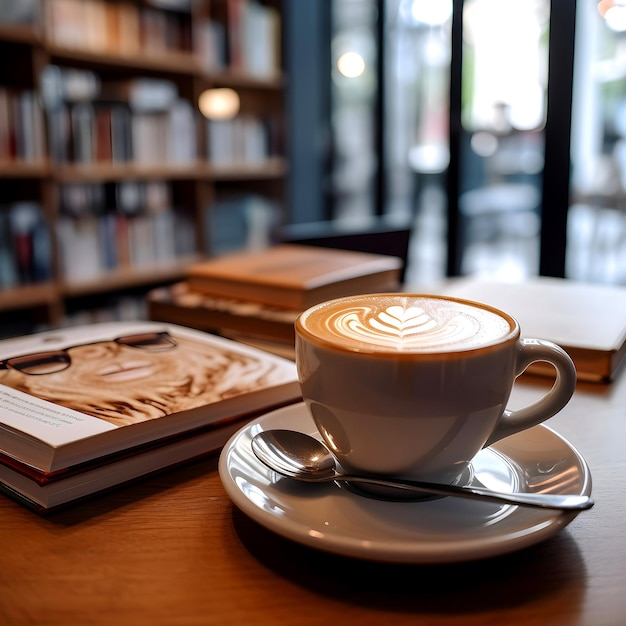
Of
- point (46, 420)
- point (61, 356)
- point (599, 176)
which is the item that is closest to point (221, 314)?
point (61, 356)

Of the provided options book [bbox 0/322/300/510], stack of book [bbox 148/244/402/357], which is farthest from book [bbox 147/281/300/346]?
book [bbox 0/322/300/510]

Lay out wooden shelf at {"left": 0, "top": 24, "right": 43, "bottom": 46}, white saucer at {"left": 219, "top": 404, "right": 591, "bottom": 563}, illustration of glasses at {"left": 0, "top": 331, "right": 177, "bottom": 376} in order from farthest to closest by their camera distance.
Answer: wooden shelf at {"left": 0, "top": 24, "right": 43, "bottom": 46} < illustration of glasses at {"left": 0, "top": 331, "right": 177, "bottom": 376} < white saucer at {"left": 219, "top": 404, "right": 591, "bottom": 563}

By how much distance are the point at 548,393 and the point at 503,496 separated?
0.09 m

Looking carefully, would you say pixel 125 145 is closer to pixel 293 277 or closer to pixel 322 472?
pixel 293 277

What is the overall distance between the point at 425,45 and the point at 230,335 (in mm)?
3484

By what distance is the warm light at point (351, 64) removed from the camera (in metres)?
4.13

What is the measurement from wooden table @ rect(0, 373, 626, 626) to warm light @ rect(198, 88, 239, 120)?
9.23 feet

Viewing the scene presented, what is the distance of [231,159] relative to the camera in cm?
329

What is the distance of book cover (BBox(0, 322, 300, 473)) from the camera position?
48 centimetres

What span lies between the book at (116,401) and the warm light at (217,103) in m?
2.54

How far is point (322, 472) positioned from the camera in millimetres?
455

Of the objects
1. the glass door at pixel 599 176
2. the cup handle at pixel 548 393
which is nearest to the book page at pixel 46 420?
the cup handle at pixel 548 393

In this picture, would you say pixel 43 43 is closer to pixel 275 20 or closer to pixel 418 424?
pixel 275 20

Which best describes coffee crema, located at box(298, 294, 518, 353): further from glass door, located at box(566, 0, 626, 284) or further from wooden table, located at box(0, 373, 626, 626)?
glass door, located at box(566, 0, 626, 284)
